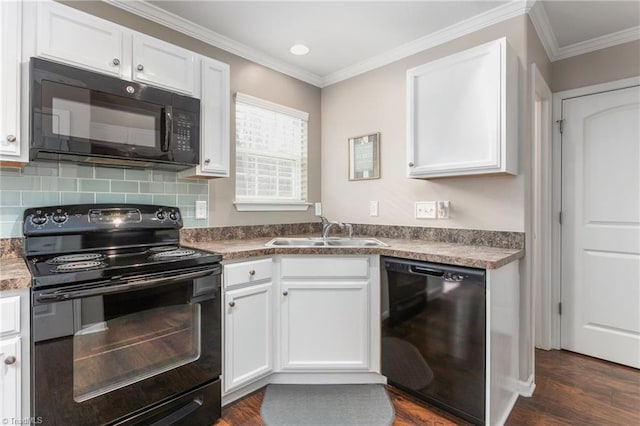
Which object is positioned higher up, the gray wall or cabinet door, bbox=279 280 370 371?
the gray wall

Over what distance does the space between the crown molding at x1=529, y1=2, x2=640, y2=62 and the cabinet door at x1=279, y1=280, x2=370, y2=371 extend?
83.1 inches

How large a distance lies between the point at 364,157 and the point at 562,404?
7.02ft

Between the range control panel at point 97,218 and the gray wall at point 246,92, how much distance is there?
377 mm

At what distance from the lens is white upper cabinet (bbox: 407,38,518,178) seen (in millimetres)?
1836

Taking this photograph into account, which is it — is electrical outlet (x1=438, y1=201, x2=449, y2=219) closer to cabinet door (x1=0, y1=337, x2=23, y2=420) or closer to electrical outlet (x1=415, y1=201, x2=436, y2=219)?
electrical outlet (x1=415, y1=201, x2=436, y2=219)

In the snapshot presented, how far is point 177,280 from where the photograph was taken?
5.13ft

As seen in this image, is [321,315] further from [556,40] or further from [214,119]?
[556,40]

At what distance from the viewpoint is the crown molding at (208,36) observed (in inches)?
79.2

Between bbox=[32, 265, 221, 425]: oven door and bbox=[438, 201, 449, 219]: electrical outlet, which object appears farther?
bbox=[438, 201, 449, 219]: electrical outlet

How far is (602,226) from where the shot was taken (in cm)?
249

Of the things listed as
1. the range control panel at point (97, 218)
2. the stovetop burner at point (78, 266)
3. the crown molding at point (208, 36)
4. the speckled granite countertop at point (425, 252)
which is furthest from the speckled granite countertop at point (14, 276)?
the crown molding at point (208, 36)

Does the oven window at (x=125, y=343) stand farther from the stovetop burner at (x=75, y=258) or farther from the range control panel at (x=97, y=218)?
the range control panel at (x=97, y=218)

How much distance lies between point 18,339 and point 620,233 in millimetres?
3546

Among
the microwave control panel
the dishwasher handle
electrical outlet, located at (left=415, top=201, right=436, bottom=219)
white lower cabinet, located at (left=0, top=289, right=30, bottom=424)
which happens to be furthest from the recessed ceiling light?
white lower cabinet, located at (left=0, top=289, right=30, bottom=424)
